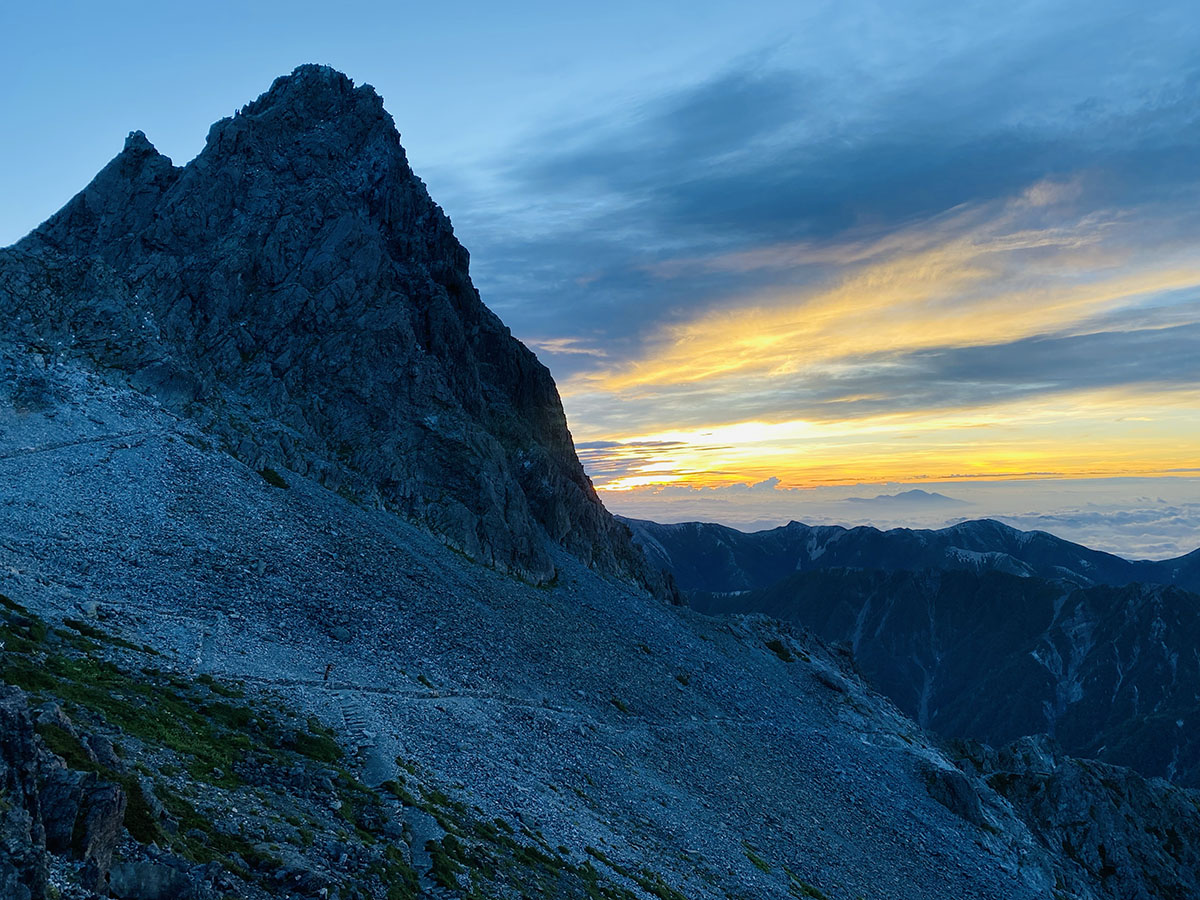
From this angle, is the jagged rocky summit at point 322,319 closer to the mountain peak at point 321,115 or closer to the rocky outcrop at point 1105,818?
the mountain peak at point 321,115

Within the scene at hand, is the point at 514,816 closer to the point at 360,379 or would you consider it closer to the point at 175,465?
the point at 175,465

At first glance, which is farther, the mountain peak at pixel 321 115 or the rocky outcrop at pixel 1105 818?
the mountain peak at pixel 321 115

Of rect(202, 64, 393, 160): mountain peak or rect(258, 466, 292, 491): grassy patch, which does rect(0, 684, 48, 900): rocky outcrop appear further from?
rect(202, 64, 393, 160): mountain peak

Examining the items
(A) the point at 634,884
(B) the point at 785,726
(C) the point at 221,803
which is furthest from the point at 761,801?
(C) the point at 221,803

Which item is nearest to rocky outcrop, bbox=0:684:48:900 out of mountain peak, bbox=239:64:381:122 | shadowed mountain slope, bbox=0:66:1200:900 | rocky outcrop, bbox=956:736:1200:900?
shadowed mountain slope, bbox=0:66:1200:900

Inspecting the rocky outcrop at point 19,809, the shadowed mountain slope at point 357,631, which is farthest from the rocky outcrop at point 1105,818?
the rocky outcrop at point 19,809

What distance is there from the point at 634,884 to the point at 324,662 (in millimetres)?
25778

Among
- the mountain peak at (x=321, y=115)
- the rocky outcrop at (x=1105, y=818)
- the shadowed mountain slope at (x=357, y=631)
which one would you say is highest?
the mountain peak at (x=321, y=115)

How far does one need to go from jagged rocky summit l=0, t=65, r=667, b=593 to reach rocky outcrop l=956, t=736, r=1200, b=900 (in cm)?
5982

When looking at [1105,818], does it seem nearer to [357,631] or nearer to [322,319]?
[357,631]

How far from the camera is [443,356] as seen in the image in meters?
118

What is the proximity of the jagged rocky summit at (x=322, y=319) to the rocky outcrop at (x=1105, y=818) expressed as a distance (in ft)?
196

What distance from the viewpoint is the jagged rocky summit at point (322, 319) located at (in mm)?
92562

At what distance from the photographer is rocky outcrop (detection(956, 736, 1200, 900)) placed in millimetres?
106750
